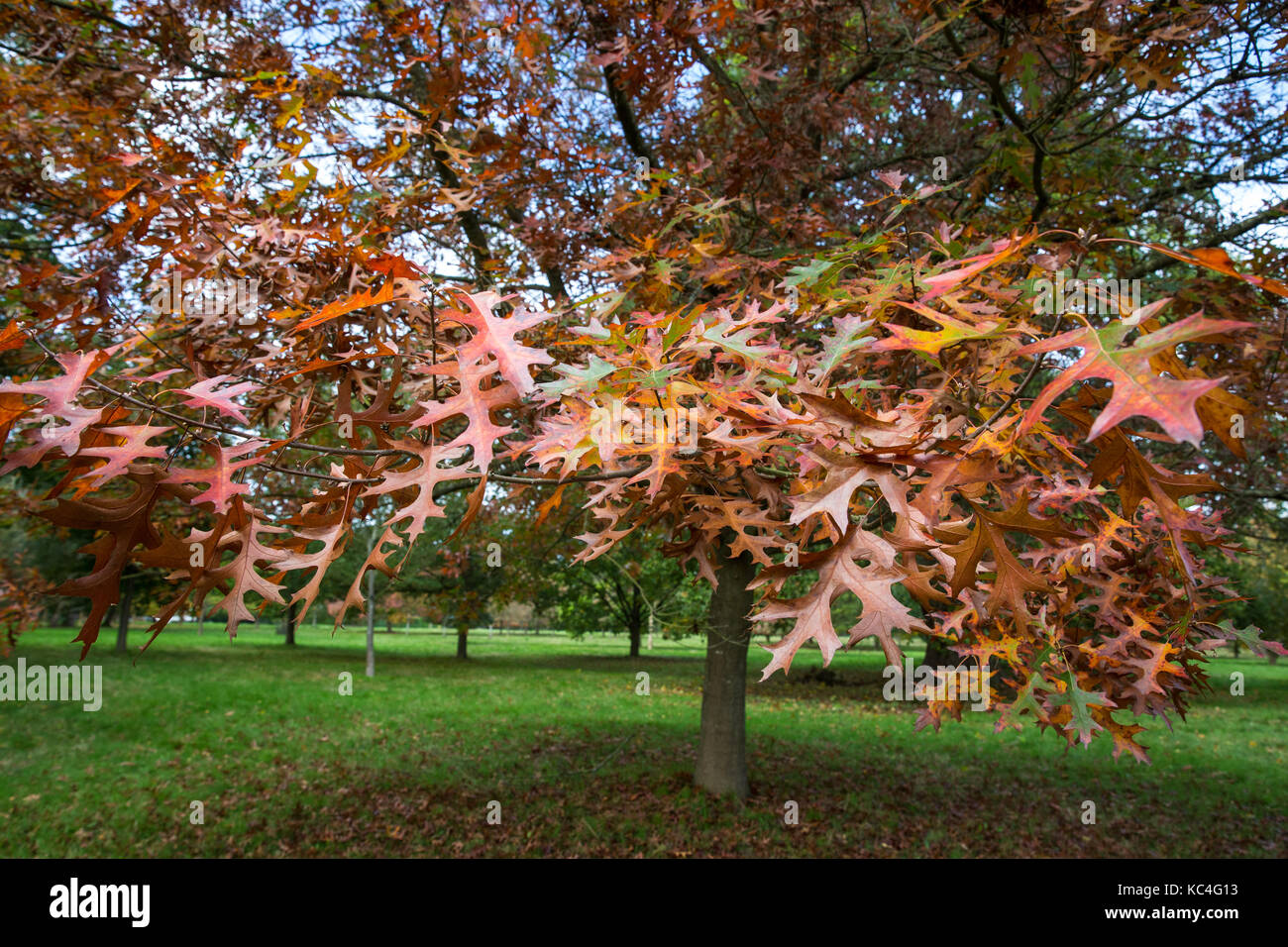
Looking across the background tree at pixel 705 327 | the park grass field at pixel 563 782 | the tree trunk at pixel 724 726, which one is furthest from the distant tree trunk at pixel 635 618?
the background tree at pixel 705 327

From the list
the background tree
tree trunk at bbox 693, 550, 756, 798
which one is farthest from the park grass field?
the background tree

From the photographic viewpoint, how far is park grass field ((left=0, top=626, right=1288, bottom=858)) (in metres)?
5.71

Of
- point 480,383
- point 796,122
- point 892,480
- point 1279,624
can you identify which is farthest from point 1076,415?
point 1279,624

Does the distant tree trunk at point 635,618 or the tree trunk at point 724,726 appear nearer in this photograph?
the tree trunk at point 724,726

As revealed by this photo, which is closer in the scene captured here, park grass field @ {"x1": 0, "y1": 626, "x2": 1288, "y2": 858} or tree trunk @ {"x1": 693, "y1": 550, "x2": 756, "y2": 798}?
park grass field @ {"x1": 0, "y1": 626, "x2": 1288, "y2": 858}

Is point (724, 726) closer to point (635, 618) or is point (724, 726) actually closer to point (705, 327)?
point (705, 327)

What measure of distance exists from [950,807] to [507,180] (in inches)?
294

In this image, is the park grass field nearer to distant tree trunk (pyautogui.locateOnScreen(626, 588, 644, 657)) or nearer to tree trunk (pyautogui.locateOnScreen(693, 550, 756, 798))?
tree trunk (pyautogui.locateOnScreen(693, 550, 756, 798))

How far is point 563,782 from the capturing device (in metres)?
7.13

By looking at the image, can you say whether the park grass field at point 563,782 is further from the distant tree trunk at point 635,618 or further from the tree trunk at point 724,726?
the distant tree trunk at point 635,618

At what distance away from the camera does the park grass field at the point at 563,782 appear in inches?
225

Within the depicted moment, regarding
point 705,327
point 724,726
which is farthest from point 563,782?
point 705,327

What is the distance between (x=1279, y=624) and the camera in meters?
20.0

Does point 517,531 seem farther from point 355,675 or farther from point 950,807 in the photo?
point 355,675
